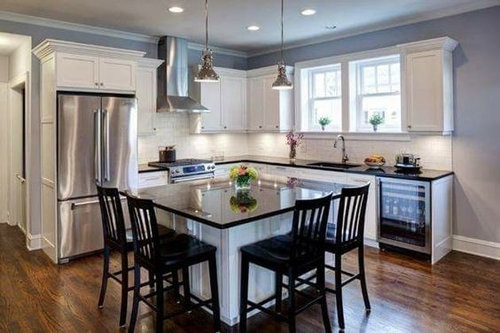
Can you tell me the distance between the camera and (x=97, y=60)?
441 cm

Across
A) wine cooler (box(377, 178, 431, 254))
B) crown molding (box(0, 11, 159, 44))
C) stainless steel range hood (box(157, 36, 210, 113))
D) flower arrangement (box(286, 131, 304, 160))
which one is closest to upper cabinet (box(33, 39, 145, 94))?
crown molding (box(0, 11, 159, 44))

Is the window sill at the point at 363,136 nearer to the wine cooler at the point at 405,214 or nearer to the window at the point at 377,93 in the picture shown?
the window at the point at 377,93

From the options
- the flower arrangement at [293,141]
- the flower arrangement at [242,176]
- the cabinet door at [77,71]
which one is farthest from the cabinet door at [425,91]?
the cabinet door at [77,71]

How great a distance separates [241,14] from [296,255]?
3283mm

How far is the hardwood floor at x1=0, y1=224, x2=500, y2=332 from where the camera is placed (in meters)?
2.87

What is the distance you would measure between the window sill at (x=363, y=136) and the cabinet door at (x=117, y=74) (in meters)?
2.86

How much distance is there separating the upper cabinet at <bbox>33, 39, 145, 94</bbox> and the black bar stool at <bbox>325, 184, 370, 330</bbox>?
3.12 meters

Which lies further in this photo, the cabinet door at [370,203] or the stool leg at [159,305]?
the cabinet door at [370,203]

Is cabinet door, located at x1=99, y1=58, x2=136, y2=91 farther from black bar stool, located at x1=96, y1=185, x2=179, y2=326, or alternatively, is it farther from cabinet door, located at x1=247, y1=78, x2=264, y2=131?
cabinet door, located at x1=247, y1=78, x2=264, y2=131

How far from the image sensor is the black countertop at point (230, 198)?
254 centimetres

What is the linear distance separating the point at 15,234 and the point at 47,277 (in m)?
2.11

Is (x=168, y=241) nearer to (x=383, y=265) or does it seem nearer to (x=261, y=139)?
(x=383, y=265)

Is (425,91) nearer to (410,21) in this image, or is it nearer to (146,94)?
(410,21)

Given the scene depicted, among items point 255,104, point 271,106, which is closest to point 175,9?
point 271,106
